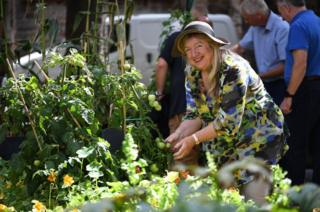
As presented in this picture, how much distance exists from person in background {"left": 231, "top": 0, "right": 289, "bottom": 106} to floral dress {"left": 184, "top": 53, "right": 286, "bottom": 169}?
234cm

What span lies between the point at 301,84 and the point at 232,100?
2.34 meters

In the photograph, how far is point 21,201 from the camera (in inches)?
190

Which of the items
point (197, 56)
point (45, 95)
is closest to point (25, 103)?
point (45, 95)

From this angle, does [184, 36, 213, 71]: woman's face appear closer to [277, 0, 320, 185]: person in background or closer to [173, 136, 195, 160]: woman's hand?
[173, 136, 195, 160]: woman's hand

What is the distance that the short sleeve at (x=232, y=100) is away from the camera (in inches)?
169

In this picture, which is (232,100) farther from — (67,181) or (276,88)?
(276,88)

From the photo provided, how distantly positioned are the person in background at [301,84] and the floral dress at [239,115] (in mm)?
1916

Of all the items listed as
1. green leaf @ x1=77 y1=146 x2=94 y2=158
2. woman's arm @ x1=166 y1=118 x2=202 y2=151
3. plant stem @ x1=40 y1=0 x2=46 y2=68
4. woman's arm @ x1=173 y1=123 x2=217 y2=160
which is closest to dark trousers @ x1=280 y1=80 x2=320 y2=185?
plant stem @ x1=40 y1=0 x2=46 y2=68

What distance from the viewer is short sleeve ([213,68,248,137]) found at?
430 cm

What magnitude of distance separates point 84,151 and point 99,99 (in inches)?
26.3

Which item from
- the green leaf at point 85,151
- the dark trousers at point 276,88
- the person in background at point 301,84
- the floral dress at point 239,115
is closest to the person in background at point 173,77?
the dark trousers at point 276,88

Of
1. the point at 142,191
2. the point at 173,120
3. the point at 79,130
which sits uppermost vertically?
the point at 142,191

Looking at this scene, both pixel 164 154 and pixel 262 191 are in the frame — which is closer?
pixel 262 191

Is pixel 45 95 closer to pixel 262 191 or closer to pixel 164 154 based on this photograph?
pixel 164 154
